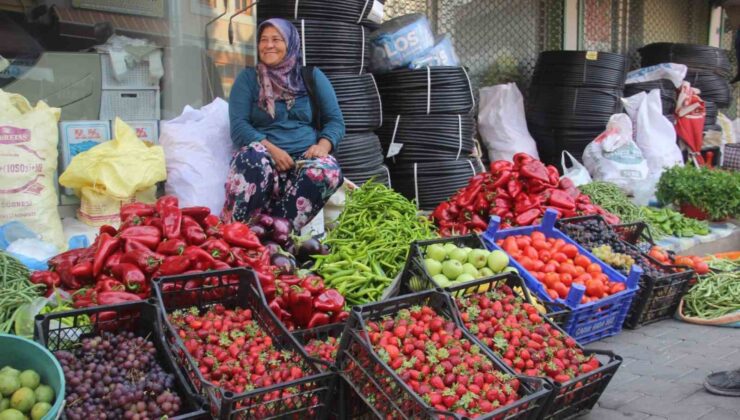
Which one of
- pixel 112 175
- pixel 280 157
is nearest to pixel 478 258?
pixel 280 157

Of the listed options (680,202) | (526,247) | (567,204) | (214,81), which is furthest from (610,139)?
(214,81)

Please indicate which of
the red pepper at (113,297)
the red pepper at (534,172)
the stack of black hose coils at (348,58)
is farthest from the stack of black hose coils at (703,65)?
the red pepper at (113,297)

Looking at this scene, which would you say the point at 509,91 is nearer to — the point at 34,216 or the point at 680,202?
the point at 680,202

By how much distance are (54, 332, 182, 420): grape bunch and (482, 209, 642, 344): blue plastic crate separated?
2269mm

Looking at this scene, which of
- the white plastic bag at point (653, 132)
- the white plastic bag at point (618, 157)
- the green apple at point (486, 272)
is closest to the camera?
the green apple at point (486, 272)

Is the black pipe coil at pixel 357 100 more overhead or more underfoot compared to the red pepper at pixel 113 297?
more overhead

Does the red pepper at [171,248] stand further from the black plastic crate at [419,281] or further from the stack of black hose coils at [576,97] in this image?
the stack of black hose coils at [576,97]

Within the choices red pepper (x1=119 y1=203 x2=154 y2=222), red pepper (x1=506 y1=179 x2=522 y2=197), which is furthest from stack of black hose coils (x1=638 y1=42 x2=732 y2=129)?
red pepper (x1=119 y1=203 x2=154 y2=222)

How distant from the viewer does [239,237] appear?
3547 mm

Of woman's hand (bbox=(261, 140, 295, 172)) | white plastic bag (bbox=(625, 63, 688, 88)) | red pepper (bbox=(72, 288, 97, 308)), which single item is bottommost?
red pepper (bbox=(72, 288, 97, 308))

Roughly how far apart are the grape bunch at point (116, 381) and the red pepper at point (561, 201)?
11.1 ft

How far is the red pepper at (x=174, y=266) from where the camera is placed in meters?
3.15

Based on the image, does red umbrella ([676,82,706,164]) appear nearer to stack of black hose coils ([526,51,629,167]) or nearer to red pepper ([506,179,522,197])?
stack of black hose coils ([526,51,629,167])

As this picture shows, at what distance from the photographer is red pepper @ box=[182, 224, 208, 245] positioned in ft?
11.1
